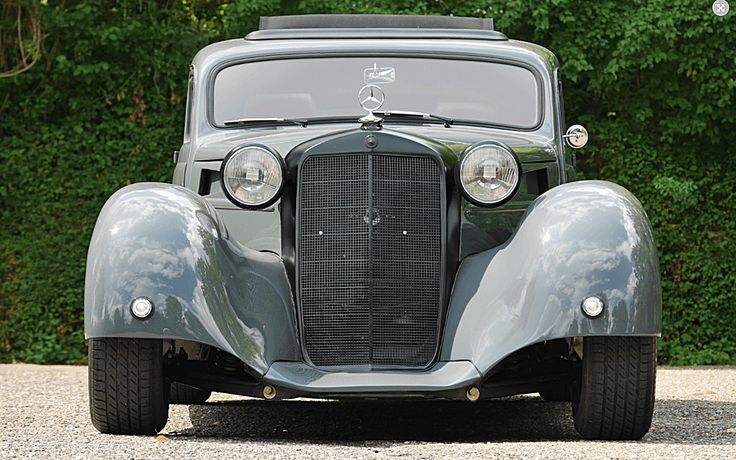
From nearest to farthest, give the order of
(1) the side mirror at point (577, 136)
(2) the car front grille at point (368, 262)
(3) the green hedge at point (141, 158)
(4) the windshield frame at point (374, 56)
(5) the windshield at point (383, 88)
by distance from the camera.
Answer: (2) the car front grille at point (368, 262)
(1) the side mirror at point (577, 136)
(5) the windshield at point (383, 88)
(4) the windshield frame at point (374, 56)
(3) the green hedge at point (141, 158)

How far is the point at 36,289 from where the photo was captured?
1273cm

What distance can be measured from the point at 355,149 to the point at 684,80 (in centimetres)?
772

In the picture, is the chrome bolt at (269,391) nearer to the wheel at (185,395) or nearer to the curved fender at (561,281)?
the curved fender at (561,281)

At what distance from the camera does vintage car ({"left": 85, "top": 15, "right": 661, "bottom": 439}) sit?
5.36m

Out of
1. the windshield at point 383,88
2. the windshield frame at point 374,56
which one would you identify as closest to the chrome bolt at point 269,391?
the windshield at point 383,88

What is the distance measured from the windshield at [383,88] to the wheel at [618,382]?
5.59 ft

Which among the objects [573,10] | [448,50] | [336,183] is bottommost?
[336,183]

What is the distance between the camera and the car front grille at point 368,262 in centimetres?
571

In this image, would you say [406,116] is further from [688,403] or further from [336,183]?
[688,403]

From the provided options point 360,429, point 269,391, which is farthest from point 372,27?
point 269,391

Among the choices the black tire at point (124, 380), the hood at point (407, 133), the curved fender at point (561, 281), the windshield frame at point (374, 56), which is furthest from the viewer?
the windshield frame at point (374, 56)

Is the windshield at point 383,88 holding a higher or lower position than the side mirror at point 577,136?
higher

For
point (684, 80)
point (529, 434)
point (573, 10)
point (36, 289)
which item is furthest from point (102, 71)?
point (529, 434)

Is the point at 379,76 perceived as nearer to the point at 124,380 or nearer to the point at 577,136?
the point at 577,136
